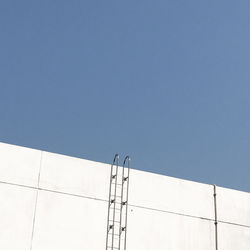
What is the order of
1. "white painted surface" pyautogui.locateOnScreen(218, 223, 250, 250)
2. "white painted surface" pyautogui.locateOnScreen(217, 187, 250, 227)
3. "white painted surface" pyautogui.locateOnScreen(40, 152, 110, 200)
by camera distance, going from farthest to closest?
"white painted surface" pyautogui.locateOnScreen(217, 187, 250, 227) < "white painted surface" pyautogui.locateOnScreen(218, 223, 250, 250) < "white painted surface" pyautogui.locateOnScreen(40, 152, 110, 200)

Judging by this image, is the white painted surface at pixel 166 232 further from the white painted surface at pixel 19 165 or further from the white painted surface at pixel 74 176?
the white painted surface at pixel 19 165

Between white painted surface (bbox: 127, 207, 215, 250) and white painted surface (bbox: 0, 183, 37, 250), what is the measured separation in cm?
302

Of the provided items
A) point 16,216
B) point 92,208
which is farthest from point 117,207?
point 16,216

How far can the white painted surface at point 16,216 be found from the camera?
15312 millimetres

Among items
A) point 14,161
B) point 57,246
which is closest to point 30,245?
point 57,246

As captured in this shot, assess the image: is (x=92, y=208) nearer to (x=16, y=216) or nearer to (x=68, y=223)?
(x=68, y=223)

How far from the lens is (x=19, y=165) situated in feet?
53.0

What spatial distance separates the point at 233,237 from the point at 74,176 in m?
5.58

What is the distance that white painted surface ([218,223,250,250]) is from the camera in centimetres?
1831

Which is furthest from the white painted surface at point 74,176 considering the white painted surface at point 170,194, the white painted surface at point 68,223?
the white painted surface at point 170,194

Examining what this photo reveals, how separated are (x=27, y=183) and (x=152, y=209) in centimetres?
390

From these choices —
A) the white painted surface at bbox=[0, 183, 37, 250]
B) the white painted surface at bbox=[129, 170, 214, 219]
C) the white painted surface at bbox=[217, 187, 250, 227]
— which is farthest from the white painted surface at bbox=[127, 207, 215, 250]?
the white painted surface at bbox=[0, 183, 37, 250]

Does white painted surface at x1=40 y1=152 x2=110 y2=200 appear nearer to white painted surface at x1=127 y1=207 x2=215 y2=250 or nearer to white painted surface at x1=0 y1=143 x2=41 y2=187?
white painted surface at x1=0 y1=143 x2=41 y2=187

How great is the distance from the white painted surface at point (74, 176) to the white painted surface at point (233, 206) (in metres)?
4.03
